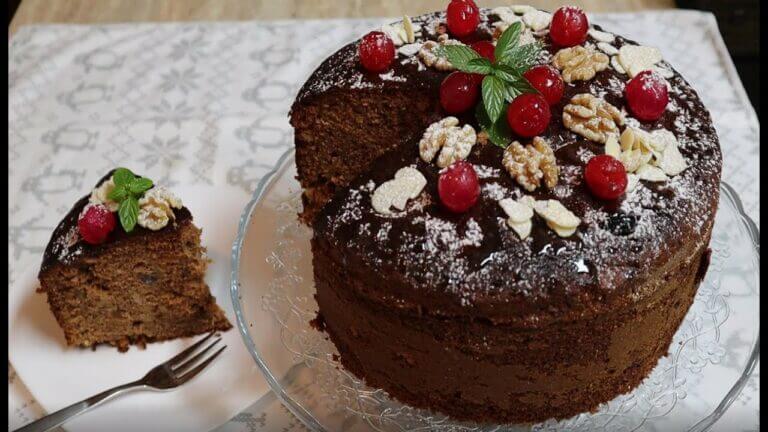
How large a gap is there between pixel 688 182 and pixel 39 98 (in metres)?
2.60

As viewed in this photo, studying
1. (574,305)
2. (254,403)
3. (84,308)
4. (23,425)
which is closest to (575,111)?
(574,305)

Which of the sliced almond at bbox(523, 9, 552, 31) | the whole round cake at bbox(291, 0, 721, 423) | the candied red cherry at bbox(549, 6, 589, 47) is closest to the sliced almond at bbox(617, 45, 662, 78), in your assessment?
the whole round cake at bbox(291, 0, 721, 423)

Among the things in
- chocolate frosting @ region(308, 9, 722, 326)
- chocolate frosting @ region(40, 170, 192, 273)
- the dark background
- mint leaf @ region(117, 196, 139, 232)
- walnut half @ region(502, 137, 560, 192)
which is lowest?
the dark background

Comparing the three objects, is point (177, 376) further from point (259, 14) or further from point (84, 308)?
point (259, 14)

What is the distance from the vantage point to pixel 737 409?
2.40 m

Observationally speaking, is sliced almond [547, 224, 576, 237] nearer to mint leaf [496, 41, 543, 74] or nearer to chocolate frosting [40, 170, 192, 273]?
mint leaf [496, 41, 543, 74]

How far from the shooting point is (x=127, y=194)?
2416 millimetres

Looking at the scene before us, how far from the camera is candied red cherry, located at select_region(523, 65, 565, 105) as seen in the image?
2275mm

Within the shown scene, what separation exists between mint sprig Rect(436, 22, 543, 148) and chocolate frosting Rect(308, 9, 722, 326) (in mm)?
79

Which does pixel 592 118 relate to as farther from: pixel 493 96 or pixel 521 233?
pixel 521 233

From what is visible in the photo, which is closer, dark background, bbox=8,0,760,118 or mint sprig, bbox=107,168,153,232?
mint sprig, bbox=107,168,153,232

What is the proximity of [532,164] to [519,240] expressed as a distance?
0.74 feet

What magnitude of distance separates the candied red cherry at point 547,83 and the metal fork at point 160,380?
1201mm

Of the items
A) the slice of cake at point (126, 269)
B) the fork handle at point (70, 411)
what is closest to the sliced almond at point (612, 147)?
the slice of cake at point (126, 269)
